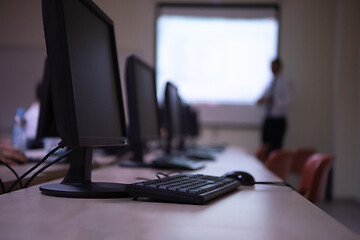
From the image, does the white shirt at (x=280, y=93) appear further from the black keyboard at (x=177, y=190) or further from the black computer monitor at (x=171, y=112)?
the black keyboard at (x=177, y=190)

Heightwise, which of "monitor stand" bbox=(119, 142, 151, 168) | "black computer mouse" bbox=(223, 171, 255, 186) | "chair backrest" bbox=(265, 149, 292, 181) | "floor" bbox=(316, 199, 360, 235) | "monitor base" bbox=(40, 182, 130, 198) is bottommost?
"floor" bbox=(316, 199, 360, 235)

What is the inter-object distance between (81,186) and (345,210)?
459cm

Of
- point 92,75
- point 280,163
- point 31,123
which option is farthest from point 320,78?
point 92,75

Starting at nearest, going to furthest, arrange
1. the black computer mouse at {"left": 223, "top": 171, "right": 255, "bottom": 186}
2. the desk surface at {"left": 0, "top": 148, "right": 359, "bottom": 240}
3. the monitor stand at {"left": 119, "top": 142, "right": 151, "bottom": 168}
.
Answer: the desk surface at {"left": 0, "top": 148, "right": 359, "bottom": 240}, the black computer mouse at {"left": 223, "top": 171, "right": 255, "bottom": 186}, the monitor stand at {"left": 119, "top": 142, "right": 151, "bottom": 168}

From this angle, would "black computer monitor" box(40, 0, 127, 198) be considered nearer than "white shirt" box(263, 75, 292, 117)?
Yes

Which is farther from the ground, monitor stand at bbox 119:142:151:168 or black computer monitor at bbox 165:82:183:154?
black computer monitor at bbox 165:82:183:154

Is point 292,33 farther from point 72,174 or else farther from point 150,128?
point 72,174

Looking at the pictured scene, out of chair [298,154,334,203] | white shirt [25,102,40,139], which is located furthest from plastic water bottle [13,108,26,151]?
chair [298,154,334,203]

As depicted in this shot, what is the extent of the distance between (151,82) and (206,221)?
158 cm

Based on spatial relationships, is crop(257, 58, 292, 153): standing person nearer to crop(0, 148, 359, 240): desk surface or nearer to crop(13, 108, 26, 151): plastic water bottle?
crop(13, 108, 26, 151): plastic water bottle

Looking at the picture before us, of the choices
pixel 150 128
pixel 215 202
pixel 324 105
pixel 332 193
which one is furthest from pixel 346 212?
pixel 215 202

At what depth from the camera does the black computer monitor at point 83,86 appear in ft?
3.35

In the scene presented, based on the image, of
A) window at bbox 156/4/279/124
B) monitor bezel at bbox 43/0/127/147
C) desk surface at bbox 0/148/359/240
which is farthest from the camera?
window at bbox 156/4/279/124

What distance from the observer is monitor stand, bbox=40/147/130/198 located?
1104 mm
